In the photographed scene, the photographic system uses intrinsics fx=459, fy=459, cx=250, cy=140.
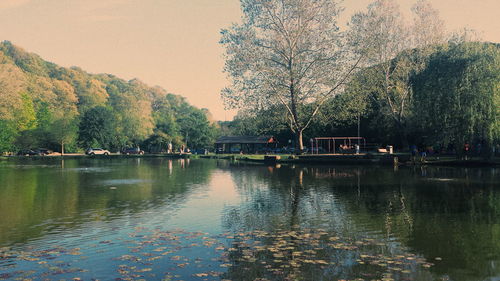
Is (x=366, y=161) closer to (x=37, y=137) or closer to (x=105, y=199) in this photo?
(x=105, y=199)

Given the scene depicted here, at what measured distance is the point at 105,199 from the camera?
22781mm

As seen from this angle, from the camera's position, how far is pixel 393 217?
1702 centimetres

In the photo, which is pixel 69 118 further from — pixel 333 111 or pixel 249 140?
pixel 333 111

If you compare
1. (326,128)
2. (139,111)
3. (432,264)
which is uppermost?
(139,111)

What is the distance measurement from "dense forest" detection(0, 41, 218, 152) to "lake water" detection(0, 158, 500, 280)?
249ft

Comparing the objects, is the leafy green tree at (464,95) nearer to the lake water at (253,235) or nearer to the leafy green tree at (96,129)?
the lake water at (253,235)

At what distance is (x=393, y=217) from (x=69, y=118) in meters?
113

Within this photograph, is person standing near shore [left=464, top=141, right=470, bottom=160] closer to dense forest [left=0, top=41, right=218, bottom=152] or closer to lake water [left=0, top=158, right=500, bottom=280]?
lake water [left=0, top=158, right=500, bottom=280]

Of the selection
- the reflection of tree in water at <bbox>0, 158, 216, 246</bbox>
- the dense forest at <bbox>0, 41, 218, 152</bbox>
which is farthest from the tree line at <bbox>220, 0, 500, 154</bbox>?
the dense forest at <bbox>0, 41, 218, 152</bbox>

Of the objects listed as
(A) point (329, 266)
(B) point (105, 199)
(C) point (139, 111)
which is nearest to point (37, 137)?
(C) point (139, 111)

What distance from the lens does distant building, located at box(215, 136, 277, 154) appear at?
10994 centimetres

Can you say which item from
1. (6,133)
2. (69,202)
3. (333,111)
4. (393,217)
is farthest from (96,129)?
(393,217)

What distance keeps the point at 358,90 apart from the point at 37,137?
8305cm

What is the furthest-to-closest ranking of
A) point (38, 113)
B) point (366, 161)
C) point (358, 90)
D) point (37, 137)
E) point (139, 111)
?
point (139, 111) < point (38, 113) < point (37, 137) < point (358, 90) < point (366, 161)
